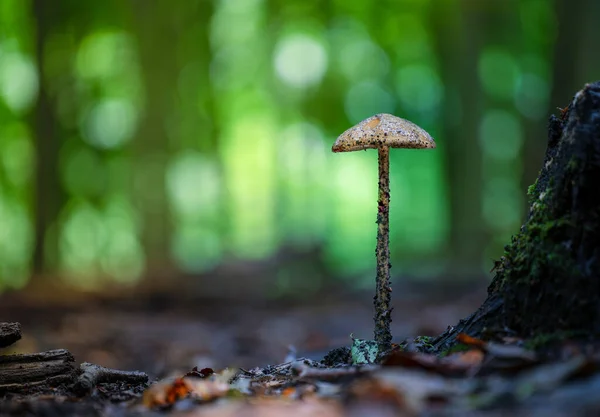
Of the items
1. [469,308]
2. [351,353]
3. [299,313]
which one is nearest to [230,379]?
[351,353]

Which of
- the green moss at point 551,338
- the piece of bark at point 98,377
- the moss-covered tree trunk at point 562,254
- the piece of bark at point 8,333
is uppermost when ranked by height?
the moss-covered tree trunk at point 562,254

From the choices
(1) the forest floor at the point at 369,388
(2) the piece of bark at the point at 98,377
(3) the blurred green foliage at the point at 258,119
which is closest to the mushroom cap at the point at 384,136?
(1) the forest floor at the point at 369,388

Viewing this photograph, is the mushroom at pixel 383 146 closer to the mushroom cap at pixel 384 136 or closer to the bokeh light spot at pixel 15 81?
the mushroom cap at pixel 384 136

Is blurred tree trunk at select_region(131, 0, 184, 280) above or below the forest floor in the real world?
above

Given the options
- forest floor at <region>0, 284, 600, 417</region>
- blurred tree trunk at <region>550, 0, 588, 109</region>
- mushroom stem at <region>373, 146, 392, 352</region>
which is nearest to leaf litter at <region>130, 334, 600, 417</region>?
forest floor at <region>0, 284, 600, 417</region>

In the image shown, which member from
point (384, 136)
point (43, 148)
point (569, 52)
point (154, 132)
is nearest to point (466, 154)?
point (569, 52)

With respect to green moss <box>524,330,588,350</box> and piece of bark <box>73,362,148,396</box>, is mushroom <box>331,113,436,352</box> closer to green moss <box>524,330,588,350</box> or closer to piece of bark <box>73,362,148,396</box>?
green moss <box>524,330,588,350</box>

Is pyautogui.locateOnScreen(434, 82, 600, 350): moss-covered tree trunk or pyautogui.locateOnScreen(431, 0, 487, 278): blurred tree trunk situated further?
pyautogui.locateOnScreen(431, 0, 487, 278): blurred tree trunk
